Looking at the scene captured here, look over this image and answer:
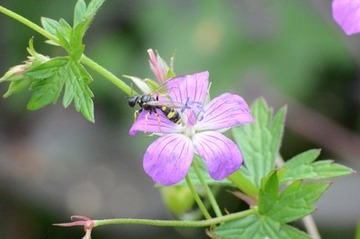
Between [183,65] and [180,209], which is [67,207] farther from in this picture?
[180,209]

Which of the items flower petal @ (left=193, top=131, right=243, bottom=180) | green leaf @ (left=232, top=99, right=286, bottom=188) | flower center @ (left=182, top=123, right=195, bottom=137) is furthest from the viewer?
green leaf @ (left=232, top=99, right=286, bottom=188)

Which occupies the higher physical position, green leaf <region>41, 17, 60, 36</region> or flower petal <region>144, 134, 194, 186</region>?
green leaf <region>41, 17, 60, 36</region>

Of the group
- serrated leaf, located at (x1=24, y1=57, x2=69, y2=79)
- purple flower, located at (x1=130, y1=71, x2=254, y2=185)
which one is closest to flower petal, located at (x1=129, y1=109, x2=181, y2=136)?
purple flower, located at (x1=130, y1=71, x2=254, y2=185)

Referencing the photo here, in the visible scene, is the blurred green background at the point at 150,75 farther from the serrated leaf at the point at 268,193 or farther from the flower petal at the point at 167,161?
the flower petal at the point at 167,161

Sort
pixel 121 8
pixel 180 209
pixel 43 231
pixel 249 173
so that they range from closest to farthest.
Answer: pixel 249 173 < pixel 180 209 < pixel 43 231 < pixel 121 8

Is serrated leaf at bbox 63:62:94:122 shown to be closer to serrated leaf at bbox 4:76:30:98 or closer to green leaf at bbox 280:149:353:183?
serrated leaf at bbox 4:76:30:98

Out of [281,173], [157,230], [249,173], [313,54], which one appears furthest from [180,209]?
[313,54]
